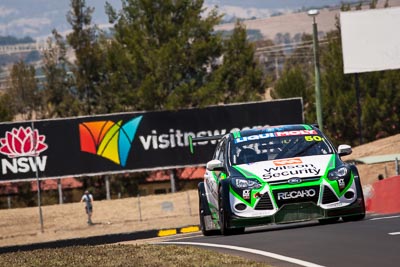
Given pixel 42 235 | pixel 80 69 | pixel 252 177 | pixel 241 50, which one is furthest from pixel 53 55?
pixel 252 177

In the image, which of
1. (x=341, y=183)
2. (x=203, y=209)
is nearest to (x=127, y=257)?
(x=341, y=183)

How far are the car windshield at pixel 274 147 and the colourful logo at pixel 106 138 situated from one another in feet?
111

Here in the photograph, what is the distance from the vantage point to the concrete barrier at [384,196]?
24.7m

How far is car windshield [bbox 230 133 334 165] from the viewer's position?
16719 mm

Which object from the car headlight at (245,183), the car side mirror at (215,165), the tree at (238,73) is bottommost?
the car headlight at (245,183)

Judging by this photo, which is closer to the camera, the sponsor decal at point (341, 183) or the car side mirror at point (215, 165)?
the sponsor decal at point (341, 183)

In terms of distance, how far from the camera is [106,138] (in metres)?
50.9

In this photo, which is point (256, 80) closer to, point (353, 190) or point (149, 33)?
point (149, 33)

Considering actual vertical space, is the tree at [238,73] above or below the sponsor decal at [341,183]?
above

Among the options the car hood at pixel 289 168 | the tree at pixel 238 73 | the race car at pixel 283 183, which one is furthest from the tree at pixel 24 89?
the car hood at pixel 289 168

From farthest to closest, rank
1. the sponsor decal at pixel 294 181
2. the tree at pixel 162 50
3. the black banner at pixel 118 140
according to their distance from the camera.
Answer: the tree at pixel 162 50
the black banner at pixel 118 140
the sponsor decal at pixel 294 181

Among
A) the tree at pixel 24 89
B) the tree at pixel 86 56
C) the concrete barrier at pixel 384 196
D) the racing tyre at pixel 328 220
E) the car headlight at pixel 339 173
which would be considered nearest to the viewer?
the car headlight at pixel 339 173

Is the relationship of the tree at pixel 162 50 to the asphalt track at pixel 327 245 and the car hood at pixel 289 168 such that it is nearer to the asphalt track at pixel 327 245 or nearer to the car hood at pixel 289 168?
the car hood at pixel 289 168

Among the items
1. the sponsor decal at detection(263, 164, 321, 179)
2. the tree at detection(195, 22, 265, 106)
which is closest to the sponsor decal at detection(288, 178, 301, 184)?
the sponsor decal at detection(263, 164, 321, 179)
